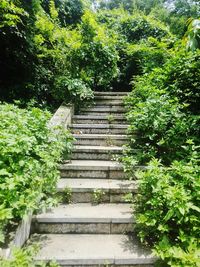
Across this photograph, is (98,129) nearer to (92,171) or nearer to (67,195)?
(92,171)

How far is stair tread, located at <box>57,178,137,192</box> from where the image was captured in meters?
3.59

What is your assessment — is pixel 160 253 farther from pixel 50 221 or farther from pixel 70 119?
pixel 70 119

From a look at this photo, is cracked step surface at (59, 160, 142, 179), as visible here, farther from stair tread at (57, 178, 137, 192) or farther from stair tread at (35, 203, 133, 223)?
stair tread at (35, 203, 133, 223)

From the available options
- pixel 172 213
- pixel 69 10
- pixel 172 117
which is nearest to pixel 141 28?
pixel 69 10

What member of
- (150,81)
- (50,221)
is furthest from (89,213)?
(150,81)

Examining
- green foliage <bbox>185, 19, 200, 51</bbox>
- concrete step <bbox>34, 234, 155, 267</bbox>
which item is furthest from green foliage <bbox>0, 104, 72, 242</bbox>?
green foliage <bbox>185, 19, 200, 51</bbox>

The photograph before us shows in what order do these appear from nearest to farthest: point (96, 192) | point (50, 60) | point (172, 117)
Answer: point (96, 192)
point (172, 117)
point (50, 60)

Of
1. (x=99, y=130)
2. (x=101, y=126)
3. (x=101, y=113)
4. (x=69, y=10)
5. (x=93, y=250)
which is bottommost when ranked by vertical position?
(x=93, y=250)

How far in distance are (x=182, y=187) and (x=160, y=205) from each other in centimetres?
30

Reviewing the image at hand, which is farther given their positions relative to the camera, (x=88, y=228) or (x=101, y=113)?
(x=101, y=113)

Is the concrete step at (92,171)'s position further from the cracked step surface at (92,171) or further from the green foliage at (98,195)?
the green foliage at (98,195)

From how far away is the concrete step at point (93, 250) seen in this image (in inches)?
104

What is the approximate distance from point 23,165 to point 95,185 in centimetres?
133

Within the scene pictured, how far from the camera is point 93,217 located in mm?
3105
